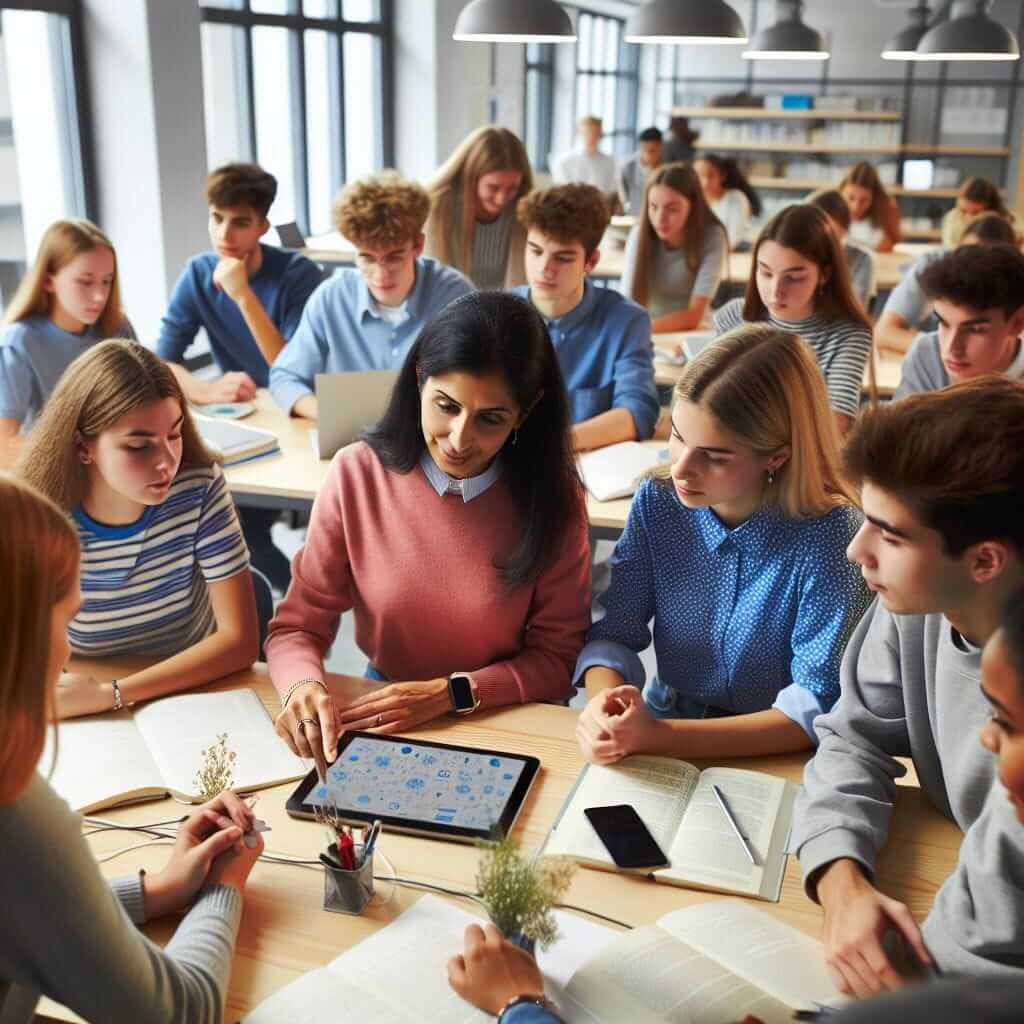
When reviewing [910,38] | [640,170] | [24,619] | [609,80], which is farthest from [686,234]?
[609,80]

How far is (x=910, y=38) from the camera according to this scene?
20.2 ft

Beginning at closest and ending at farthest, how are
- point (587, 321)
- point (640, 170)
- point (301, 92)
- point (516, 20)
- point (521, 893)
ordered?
point (521, 893) → point (587, 321) → point (516, 20) → point (301, 92) → point (640, 170)

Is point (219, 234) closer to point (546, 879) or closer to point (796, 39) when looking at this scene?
point (546, 879)

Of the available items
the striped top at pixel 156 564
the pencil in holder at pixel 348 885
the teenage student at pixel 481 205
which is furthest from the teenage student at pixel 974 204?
the pencil in holder at pixel 348 885

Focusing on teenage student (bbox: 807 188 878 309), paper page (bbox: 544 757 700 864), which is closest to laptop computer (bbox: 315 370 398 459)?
paper page (bbox: 544 757 700 864)

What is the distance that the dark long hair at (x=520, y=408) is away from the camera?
1.70 m

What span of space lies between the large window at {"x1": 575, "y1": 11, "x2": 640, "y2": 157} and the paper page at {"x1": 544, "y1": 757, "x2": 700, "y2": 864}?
1021 centimetres

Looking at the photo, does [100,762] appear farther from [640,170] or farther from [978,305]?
[640,170]

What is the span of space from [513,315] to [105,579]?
78 centimetres

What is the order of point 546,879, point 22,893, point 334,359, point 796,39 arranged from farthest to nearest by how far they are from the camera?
point 796,39
point 334,359
point 546,879
point 22,893

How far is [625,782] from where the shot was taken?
4.82 feet

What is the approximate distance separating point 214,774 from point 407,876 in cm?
28

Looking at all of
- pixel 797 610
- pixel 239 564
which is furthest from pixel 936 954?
pixel 239 564

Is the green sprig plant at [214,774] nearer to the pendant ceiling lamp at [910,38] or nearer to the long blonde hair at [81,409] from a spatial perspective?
the long blonde hair at [81,409]
